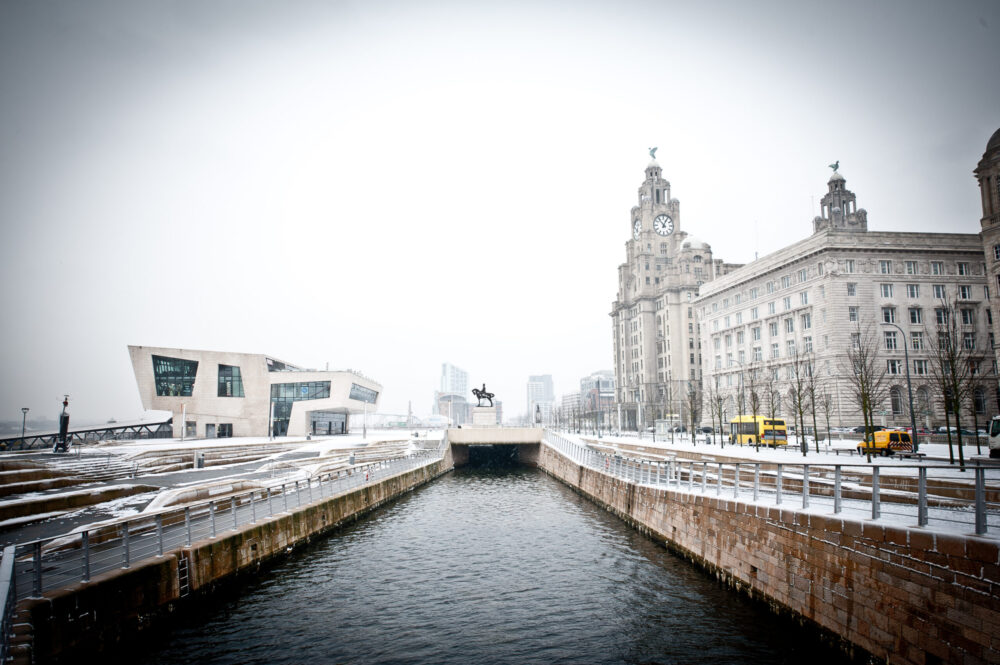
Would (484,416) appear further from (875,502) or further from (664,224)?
(664,224)

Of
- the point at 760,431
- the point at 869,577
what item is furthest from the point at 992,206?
the point at 869,577

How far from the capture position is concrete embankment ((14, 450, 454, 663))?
1044 centimetres

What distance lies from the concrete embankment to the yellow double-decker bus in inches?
1608

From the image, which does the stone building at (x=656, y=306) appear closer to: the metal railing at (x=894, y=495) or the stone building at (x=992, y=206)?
the stone building at (x=992, y=206)

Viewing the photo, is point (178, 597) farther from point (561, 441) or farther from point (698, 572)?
point (561, 441)

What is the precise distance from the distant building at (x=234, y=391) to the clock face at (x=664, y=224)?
267 feet

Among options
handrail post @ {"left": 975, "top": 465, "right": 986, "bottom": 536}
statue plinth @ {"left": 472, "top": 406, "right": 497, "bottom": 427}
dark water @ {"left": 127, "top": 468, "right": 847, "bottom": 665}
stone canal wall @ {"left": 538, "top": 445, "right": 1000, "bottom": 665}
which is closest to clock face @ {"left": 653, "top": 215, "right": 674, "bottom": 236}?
statue plinth @ {"left": 472, "top": 406, "right": 497, "bottom": 427}

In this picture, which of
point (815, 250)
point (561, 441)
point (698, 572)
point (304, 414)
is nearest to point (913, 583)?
point (698, 572)

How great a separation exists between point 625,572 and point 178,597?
13.3 meters

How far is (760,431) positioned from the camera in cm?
5231

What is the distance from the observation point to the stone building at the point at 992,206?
165 feet

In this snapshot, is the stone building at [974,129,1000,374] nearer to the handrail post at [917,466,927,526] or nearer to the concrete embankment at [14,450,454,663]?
the handrail post at [917,466,927,526]

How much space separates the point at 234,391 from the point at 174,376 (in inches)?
312

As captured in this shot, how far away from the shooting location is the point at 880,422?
64.4 metres
